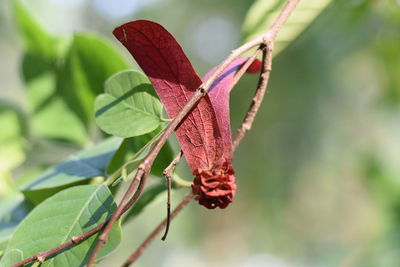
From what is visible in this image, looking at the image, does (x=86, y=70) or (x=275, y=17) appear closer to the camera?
(x=275, y=17)

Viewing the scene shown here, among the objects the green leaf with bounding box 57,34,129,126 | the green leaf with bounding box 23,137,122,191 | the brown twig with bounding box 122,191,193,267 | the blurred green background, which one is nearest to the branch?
the brown twig with bounding box 122,191,193,267

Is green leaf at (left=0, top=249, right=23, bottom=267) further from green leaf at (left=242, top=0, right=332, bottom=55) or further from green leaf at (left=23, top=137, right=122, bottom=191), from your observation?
green leaf at (left=242, top=0, right=332, bottom=55)

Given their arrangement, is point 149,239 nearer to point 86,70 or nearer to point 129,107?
point 129,107

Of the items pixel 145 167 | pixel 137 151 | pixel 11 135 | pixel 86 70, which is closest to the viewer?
pixel 145 167

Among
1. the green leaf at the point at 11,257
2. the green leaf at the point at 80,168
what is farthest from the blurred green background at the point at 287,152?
the green leaf at the point at 11,257

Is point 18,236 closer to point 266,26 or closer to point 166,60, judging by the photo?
point 166,60

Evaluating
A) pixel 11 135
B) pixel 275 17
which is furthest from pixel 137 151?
pixel 11 135

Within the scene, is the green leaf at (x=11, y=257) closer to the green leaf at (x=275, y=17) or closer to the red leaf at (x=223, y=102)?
the red leaf at (x=223, y=102)
